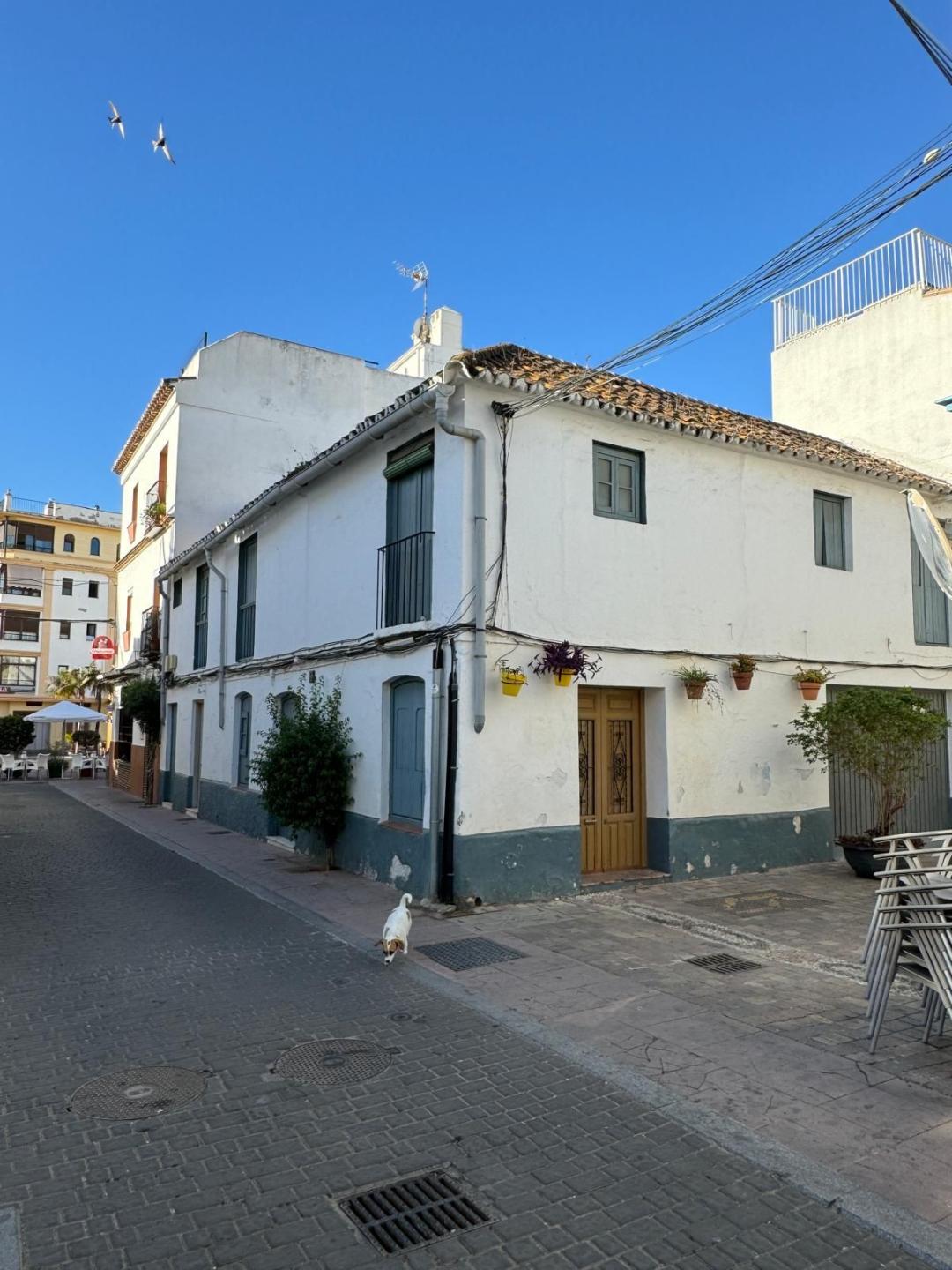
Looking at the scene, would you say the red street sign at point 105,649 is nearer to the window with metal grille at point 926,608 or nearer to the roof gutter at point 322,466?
the roof gutter at point 322,466

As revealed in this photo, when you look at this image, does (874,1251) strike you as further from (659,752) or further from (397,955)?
(659,752)

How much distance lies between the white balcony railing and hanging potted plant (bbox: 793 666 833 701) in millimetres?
8410

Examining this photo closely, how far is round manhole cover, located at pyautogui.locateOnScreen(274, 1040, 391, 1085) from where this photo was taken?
4574mm

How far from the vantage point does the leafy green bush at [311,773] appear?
10.7 meters

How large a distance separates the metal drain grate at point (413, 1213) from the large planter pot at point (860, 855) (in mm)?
8252

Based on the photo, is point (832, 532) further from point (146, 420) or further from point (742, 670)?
point (146, 420)

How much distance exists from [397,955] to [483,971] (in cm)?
79

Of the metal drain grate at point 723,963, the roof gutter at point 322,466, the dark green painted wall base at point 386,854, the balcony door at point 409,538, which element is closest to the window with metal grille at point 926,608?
the balcony door at point 409,538

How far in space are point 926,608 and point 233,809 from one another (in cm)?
1206

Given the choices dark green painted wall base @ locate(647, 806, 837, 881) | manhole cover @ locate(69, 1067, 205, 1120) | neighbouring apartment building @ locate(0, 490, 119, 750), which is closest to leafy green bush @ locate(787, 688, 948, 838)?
dark green painted wall base @ locate(647, 806, 837, 881)

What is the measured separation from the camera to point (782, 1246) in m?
3.09

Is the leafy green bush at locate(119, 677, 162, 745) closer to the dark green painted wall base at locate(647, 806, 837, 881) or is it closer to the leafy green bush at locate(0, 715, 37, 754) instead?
the leafy green bush at locate(0, 715, 37, 754)

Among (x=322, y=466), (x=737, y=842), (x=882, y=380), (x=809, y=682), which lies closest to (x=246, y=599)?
(x=322, y=466)

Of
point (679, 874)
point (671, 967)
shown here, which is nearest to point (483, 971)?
point (671, 967)
